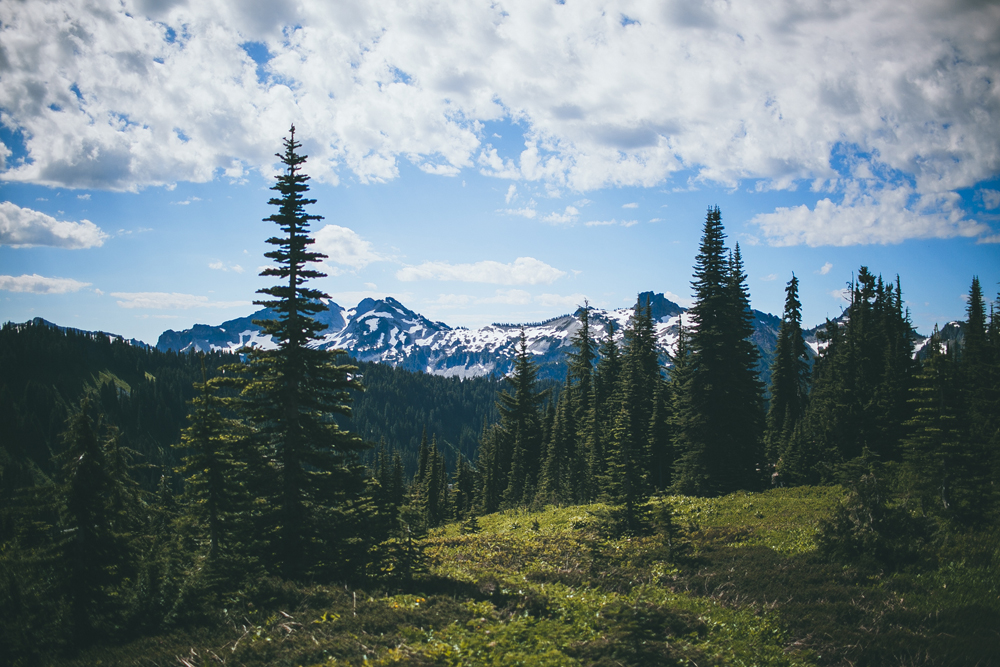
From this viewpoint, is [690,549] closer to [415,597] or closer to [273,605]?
[415,597]

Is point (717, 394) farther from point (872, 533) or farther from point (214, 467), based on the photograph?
point (214, 467)

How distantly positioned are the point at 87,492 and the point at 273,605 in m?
6.40

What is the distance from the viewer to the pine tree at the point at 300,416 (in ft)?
53.4

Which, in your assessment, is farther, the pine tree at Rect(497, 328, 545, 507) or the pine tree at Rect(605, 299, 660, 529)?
the pine tree at Rect(497, 328, 545, 507)

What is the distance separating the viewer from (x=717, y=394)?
97.1 ft

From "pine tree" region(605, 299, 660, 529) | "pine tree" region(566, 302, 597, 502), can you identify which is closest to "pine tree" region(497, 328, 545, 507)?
"pine tree" region(566, 302, 597, 502)

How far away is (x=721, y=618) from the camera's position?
11461mm

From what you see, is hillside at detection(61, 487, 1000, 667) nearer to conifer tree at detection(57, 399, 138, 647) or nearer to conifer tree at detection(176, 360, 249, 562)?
conifer tree at detection(57, 399, 138, 647)

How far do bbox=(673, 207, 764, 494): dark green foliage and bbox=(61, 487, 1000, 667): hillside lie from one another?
1279cm

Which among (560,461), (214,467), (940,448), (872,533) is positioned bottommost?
(560,461)

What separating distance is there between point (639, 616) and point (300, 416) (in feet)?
42.1

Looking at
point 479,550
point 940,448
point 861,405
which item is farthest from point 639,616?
point 861,405

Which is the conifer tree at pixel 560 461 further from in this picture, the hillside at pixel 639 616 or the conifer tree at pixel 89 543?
the conifer tree at pixel 89 543

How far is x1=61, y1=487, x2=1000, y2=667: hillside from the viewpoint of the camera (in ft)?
31.8
